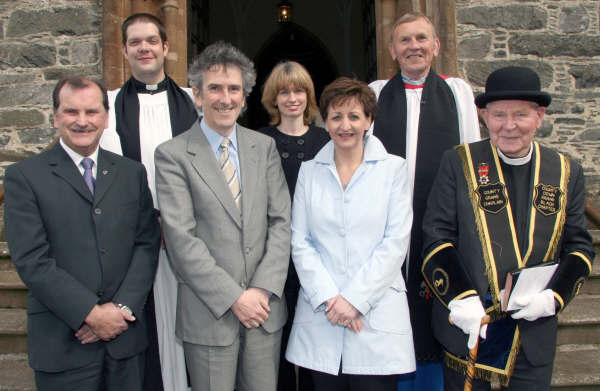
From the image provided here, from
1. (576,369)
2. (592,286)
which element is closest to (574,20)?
(592,286)

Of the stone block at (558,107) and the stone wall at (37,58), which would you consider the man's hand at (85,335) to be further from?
the stone block at (558,107)

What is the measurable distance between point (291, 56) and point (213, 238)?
33.6 ft

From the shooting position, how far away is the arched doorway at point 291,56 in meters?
10.9

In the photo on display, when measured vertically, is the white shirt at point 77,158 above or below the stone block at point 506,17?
below

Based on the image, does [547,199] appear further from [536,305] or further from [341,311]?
[341,311]

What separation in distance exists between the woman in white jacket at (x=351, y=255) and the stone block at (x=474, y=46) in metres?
2.90

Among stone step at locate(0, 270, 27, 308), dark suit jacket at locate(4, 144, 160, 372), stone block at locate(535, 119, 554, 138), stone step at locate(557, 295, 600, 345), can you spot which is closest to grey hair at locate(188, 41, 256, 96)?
dark suit jacket at locate(4, 144, 160, 372)

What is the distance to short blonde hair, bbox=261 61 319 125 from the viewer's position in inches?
101

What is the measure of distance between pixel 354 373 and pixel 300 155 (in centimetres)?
113

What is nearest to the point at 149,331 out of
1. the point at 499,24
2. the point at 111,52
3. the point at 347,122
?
the point at 347,122

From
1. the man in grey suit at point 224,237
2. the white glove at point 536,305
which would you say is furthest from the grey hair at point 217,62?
the white glove at point 536,305

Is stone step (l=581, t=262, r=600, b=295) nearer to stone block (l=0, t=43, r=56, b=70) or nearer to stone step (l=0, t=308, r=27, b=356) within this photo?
stone step (l=0, t=308, r=27, b=356)

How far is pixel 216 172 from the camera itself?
6.50 feet

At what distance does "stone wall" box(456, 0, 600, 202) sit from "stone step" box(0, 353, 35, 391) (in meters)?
4.19
